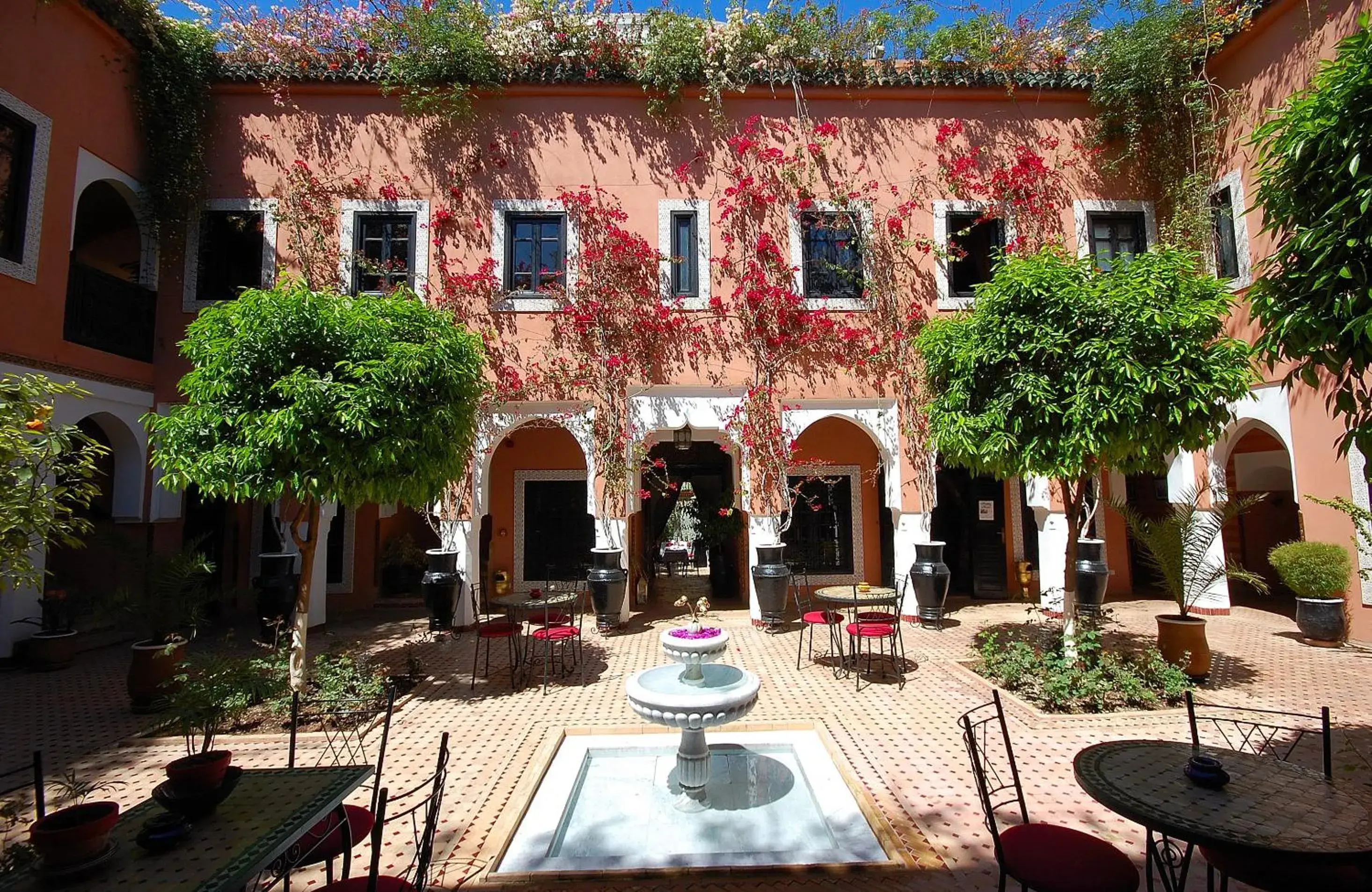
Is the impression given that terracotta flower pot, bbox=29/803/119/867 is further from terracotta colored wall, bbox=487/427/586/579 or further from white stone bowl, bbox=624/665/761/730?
terracotta colored wall, bbox=487/427/586/579

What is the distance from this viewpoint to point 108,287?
8.34 metres

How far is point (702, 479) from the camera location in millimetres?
12070

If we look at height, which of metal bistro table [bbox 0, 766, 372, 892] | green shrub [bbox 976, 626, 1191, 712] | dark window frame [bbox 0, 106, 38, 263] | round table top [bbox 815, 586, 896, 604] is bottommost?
green shrub [bbox 976, 626, 1191, 712]

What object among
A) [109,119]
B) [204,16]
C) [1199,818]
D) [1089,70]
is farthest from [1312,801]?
[204,16]

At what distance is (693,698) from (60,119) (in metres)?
9.90

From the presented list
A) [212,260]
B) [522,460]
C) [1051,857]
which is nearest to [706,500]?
[522,460]

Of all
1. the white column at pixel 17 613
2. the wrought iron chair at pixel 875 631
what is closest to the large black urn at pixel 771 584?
the wrought iron chair at pixel 875 631

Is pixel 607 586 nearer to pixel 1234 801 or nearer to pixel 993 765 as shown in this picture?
pixel 993 765

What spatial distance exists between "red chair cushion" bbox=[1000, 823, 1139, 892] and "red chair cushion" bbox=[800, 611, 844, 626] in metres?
3.80

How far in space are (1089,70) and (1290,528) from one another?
303 inches

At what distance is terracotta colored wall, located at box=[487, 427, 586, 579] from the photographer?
11344 mm

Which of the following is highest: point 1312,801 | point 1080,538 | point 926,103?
point 926,103

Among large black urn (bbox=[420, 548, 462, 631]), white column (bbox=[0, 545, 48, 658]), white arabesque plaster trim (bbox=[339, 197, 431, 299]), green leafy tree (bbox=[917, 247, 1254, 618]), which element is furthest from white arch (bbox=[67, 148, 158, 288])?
green leafy tree (bbox=[917, 247, 1254, 618])

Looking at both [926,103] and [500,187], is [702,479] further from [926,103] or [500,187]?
[926,103]
